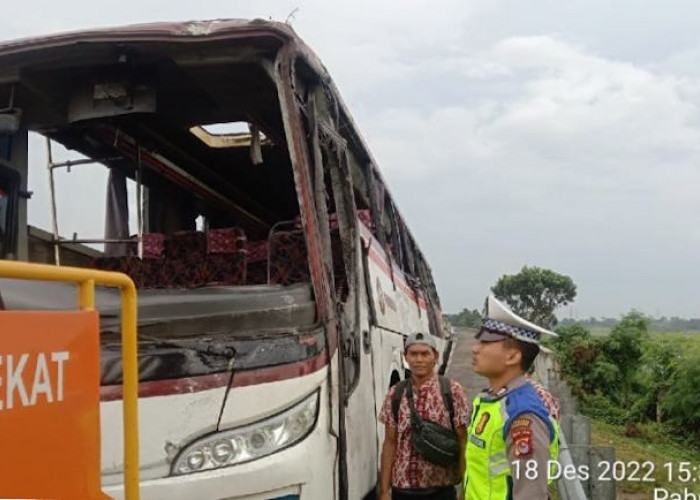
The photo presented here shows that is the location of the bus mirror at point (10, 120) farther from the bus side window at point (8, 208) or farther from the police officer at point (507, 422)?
the police officer at point (507, 422)

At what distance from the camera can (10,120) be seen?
4.06 metres

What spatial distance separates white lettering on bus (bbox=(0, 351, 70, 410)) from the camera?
1.66 m

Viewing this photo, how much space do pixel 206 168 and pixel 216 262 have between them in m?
0.95

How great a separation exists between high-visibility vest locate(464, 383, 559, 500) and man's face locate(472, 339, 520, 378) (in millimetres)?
116

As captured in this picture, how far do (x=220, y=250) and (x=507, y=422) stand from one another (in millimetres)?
2605

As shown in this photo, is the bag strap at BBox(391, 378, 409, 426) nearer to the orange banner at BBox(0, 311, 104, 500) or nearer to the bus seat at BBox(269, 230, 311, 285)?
the bus seat at BBox(269, 230, 311, 285)

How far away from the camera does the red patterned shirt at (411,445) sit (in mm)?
4160

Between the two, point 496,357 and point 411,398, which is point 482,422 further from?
point 411,398

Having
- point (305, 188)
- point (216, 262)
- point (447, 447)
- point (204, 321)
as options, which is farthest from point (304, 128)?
point (447, 447)

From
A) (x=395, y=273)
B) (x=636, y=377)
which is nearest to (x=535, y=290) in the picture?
(x=636, y=377)

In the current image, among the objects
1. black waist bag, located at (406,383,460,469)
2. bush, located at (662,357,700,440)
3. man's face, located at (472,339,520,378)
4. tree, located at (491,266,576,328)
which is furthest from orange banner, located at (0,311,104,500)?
tree, located at (491,266,576,328)

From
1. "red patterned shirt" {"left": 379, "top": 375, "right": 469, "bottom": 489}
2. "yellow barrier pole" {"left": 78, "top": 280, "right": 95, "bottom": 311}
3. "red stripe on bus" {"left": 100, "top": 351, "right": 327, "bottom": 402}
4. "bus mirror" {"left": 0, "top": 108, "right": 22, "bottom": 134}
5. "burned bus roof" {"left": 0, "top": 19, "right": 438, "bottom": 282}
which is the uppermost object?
"burned bus roof" {"left": 0, "top": 19, "right": 438, "bottom": 282}

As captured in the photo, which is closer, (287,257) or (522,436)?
(522,436)

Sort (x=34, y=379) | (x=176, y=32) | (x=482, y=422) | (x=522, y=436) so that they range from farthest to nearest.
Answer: (x=176, y=32) < (x=482, y=422) < (x=522, y=436) < (x=34, y=379)
